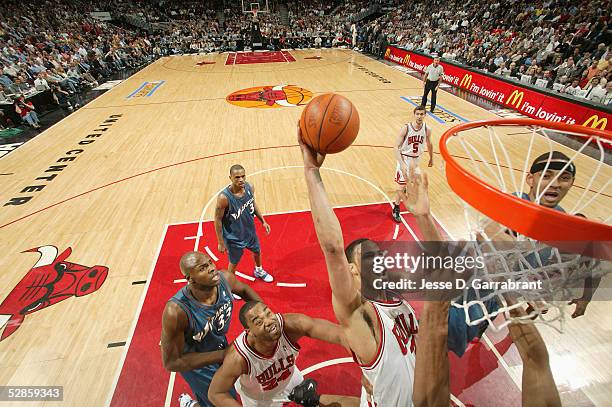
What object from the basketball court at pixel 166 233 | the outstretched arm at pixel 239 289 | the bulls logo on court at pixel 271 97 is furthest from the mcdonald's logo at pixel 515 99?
the outstretched arm at pixel 239 289

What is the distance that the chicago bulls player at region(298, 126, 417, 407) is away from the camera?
4.88ft

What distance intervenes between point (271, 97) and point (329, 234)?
12.5 meters

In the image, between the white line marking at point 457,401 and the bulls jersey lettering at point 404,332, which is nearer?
the bulls jersey lettering at point 404,332

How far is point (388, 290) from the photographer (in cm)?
200

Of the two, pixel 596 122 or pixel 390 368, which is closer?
pixel 390 368

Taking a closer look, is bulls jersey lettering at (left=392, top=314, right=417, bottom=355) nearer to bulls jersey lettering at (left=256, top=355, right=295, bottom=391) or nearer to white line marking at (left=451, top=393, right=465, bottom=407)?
bulls jersey lettering at (left=256, top=355, right=295, bottom=391)

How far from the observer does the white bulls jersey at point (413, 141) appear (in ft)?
17.6

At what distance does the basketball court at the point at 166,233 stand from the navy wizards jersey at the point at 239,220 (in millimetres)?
640

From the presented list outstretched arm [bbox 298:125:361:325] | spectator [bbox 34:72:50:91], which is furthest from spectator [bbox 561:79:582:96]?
spectator [bbox 34:72:50:91]

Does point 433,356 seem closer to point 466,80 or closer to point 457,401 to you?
point 457,401

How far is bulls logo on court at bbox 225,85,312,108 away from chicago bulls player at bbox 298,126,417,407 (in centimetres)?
1106

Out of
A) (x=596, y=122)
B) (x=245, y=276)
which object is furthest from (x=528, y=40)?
(x=245, y=276)

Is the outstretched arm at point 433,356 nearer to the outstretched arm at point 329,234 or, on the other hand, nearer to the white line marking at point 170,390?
the outstretched arm at point 329,234

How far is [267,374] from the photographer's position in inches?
93.0
